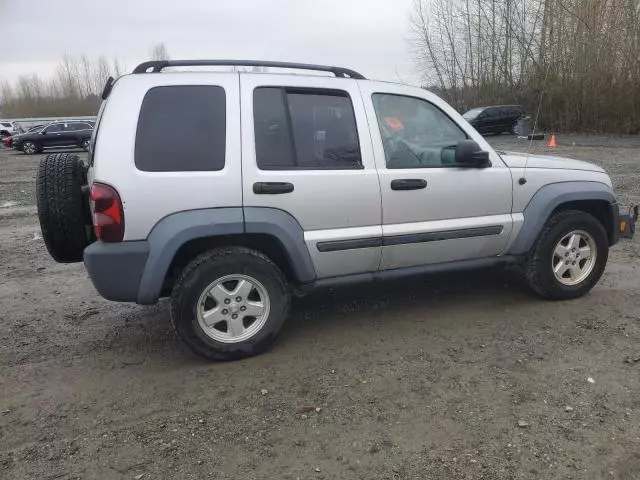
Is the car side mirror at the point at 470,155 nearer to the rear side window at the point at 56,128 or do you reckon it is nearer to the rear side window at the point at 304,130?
the rear side window at the point at 304,130

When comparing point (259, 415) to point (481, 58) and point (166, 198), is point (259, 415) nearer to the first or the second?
point (166, 198)

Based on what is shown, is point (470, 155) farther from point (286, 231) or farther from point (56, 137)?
point (56, 137)

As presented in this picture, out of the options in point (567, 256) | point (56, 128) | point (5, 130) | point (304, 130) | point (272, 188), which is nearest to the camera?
point (272, 188)

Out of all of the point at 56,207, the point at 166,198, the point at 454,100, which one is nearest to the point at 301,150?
the point at 166,198

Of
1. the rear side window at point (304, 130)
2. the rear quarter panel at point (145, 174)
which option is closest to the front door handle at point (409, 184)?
the rear side window at point (304, 130)

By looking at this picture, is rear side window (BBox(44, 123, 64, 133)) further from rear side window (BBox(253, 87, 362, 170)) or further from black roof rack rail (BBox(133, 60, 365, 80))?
rear side window (BBox(253, 87, 362, 170))

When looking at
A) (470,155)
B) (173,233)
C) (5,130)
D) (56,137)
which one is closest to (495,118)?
(56,137)

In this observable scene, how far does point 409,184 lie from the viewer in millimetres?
4051

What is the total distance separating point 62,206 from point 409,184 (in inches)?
95.0

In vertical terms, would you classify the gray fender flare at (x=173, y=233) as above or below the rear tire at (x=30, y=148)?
below

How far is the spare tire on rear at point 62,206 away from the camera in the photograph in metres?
3.73

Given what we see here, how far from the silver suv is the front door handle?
0.03ft

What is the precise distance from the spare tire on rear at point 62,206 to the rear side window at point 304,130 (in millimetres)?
1272

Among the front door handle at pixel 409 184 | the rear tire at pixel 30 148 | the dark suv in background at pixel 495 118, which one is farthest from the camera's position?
the dark suv in background at pixel 495 118
